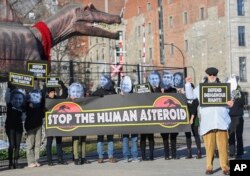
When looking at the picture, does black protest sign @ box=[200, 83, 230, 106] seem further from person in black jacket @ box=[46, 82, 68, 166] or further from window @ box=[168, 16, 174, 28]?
window @ box=[168, 16, 174, 28]

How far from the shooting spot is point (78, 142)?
14.8m

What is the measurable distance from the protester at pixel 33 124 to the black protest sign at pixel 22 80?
0.86ft

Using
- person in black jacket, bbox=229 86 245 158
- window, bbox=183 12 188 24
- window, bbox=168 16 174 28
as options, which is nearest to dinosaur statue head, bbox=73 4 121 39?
person in black jacket, bbox=229 86 245 158

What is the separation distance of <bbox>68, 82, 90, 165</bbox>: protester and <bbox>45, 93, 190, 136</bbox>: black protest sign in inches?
5.5

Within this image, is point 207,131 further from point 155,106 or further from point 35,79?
point 35,79

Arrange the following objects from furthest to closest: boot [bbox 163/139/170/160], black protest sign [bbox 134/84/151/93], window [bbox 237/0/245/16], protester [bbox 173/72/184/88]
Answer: window [bbox 237/0/245/16] < protester [bbox 173/72/184/88] < black protest sign [bbox 134/84/151/93] < boot [bbox 163/139/170/160]

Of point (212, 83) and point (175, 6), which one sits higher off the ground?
point (175, 6)

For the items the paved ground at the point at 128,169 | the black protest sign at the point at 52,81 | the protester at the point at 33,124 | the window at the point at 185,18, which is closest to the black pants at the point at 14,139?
the protester at the point at 33,124

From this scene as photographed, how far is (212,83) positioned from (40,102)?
4.30 metres

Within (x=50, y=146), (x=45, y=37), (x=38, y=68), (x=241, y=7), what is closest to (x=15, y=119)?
(x=50, y=146)

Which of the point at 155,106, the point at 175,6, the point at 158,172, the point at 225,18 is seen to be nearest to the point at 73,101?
the point at 155,106

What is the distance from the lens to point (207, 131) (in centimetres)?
1209

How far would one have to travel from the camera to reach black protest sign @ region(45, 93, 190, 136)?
14773 millimetres

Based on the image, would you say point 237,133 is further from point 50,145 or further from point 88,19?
point 88,19
